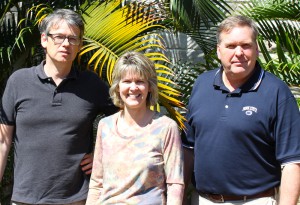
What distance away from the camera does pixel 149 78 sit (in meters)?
3.35

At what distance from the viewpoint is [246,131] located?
10.7 feet

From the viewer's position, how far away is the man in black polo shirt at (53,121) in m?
3.57

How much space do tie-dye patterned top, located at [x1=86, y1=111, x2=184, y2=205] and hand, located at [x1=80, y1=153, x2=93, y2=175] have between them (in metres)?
0.30

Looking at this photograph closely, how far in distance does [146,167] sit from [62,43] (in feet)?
2.89

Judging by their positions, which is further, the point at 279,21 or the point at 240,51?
the point at 279,21

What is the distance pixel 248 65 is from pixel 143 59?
0.55 metres

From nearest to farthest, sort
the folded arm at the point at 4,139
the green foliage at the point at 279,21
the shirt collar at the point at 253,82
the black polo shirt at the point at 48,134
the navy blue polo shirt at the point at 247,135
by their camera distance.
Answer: the navy blue polo shirt at the point at 247,135 → the shirt collar at the point at 253,82 → the black polo shirt at the point at 48,134 → the folded arm at the point at 4,139 → the green foliage at the point at 279,21

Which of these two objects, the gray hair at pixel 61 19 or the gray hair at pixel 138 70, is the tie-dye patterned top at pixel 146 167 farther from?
the gray hair at pixel 61 19

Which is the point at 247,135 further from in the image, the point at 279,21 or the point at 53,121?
the point at 279,21

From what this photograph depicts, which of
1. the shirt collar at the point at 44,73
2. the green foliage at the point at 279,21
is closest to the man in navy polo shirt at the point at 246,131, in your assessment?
the shirt collar at the point at 44,73

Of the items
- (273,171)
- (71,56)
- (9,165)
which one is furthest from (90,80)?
(9,165)

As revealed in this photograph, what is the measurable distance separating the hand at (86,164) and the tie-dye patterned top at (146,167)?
0.30m

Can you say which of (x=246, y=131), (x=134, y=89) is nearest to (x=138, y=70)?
(x=134, y=89)

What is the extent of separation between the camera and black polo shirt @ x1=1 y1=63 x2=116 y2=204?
140 inches
